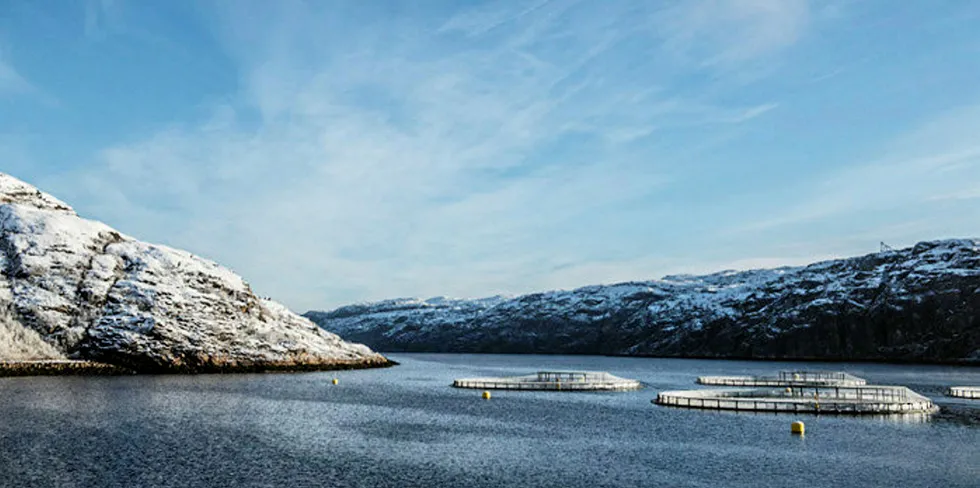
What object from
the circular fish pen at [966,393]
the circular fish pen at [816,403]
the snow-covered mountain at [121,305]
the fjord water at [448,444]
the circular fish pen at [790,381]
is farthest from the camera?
the snow-covered mountain at [121,305]

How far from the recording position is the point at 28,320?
15162cm

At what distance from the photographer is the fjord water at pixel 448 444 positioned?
51.2 meters

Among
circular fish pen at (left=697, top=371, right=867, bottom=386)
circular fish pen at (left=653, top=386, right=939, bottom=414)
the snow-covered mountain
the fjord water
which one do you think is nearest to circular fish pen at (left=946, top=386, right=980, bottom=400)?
the fjord water

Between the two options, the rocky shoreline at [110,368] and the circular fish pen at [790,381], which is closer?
the rocky shoreline at [110,368]

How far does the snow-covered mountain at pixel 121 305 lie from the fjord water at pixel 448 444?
48.3 m

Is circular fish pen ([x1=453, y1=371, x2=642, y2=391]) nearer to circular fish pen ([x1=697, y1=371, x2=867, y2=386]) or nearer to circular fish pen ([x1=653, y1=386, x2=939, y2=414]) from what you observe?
circular fish pen ([x1=697, y1=371, x2=867, y2=386])

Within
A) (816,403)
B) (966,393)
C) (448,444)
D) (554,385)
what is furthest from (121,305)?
(966,393)

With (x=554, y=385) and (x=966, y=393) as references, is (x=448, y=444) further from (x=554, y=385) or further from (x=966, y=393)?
(x=966, y=393)

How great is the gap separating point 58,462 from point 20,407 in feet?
125

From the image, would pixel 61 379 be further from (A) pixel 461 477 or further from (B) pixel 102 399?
(A) pixel 461 477

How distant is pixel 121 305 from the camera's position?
16338 cm

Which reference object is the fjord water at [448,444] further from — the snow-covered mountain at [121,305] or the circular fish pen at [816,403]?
the snow-covered mountain at [121,305]

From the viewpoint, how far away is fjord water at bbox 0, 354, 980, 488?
A: 168 feet

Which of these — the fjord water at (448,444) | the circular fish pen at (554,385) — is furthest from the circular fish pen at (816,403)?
the circular fish pen at (554,385)
